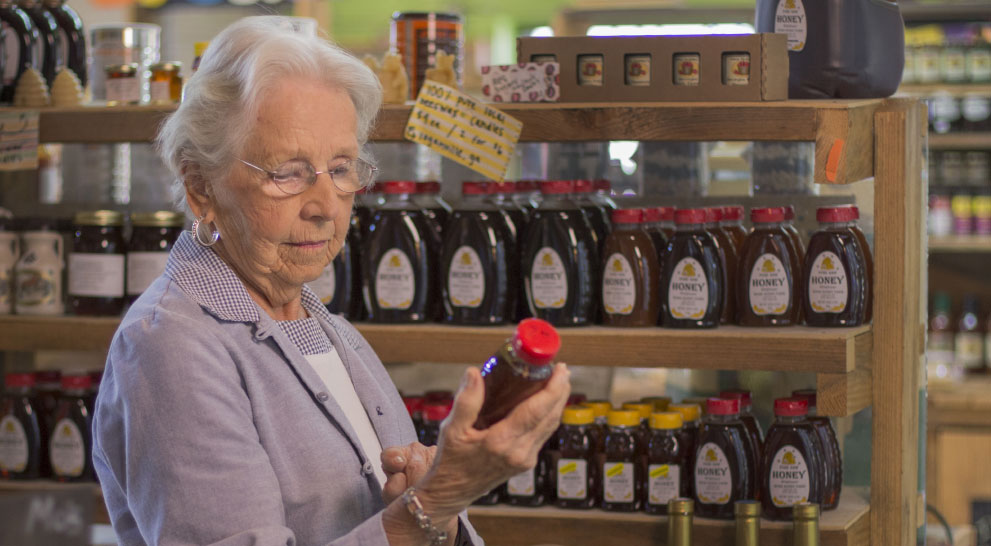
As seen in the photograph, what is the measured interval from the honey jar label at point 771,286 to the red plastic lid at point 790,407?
15 cm

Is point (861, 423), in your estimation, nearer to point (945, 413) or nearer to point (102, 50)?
point (102, 50)

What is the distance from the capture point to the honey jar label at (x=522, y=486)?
6.74ft

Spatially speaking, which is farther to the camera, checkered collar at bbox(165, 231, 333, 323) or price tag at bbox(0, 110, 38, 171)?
price tag at bbox(0, 110, 38, 171)

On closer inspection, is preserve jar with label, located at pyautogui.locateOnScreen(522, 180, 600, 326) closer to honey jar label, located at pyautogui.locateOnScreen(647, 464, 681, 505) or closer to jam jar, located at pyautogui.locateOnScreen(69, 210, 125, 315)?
honey jar label, located at pyautogui.locateOnScreen(647, 464, 681, 505)

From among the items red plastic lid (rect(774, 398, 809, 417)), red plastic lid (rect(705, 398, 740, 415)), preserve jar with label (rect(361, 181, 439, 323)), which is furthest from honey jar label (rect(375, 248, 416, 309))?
red plastic lid (rect(774, 398, 809, 417))

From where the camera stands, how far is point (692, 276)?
76.8 inches

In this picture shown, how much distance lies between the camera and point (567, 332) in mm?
1945

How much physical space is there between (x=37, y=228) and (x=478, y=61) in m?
3.02

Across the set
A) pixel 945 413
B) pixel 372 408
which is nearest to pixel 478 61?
pixel 945 413

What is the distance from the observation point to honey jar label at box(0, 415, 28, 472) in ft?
7.56

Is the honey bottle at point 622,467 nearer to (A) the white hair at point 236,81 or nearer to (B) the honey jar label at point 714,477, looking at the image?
(B) the honey jar label at point 714,477

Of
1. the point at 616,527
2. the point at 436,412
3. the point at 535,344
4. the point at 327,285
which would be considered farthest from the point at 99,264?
the point at 535,344

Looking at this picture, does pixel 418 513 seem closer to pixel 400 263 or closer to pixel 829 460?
pixel 400 263

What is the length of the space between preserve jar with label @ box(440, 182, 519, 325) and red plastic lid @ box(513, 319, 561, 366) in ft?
3.07
